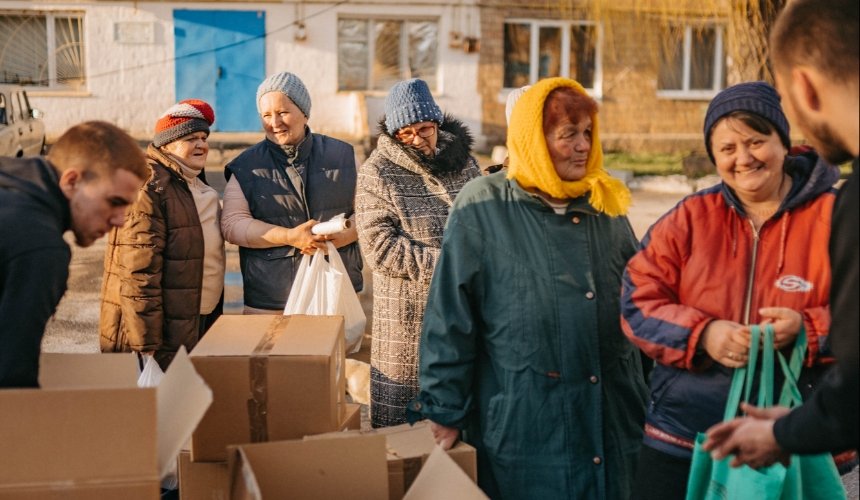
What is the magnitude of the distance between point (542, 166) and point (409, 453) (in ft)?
2.99

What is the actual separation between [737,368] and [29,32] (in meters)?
17.7

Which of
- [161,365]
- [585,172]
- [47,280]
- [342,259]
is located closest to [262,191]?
[342,259]

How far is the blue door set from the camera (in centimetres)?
1827

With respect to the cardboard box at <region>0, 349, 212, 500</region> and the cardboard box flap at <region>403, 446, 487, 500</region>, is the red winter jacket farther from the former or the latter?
the cardboard box at <region>0, 349, 212, 500</region>

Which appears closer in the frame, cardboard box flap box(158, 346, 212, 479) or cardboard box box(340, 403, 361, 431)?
cardboard box flap box(158, 346, 212, 479)

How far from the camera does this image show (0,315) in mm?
2205

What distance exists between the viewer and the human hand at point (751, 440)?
7.50 feet

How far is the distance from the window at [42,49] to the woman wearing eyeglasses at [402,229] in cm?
1541

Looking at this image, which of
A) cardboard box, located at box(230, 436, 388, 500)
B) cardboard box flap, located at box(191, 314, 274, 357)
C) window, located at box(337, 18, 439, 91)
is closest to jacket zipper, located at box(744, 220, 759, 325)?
cardboard box, located at box(230, 436, 388, 500)

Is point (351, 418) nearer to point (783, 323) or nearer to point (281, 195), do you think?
point (783, 323)

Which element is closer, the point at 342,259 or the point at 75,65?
the point at 342,259

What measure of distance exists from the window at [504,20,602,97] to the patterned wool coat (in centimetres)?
1554

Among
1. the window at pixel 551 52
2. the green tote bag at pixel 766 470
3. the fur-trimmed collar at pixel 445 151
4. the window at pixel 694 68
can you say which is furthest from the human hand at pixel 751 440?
the window at pixel 694 68

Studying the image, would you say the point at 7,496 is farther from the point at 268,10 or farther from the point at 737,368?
Answer: the point at 268,10
